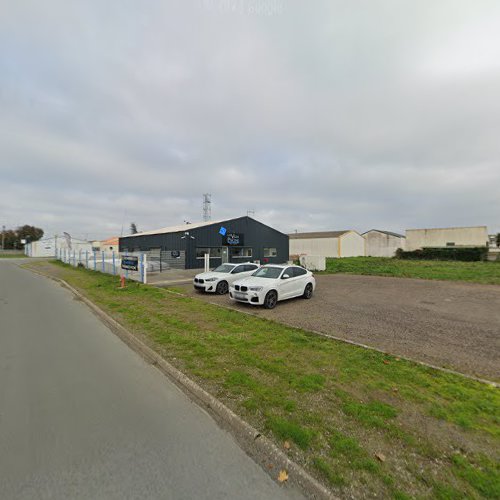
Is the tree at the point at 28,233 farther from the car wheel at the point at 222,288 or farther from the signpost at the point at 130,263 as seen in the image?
the car wheel at the point at 222,288

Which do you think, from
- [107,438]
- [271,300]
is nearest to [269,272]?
[271,300]

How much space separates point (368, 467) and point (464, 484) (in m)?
0.73

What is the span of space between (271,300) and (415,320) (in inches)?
169

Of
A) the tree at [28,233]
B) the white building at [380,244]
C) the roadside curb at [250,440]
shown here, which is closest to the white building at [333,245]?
the white building at [380,244]

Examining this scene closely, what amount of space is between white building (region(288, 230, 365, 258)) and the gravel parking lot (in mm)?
32041

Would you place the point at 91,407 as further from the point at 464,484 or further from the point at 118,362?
the point at 464,484

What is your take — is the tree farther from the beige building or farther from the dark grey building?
the beige building

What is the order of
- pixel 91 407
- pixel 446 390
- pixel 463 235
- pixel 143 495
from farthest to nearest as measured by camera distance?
1. pixel 463 235
2. pixel 446 390
3. pixel 91 407
4. pixel 143 495

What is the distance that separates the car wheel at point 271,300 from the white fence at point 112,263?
9.09m

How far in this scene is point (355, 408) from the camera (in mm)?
3205

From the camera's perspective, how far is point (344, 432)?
2795mm

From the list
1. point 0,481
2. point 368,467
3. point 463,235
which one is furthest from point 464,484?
point 463,235

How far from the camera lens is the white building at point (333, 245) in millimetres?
44812

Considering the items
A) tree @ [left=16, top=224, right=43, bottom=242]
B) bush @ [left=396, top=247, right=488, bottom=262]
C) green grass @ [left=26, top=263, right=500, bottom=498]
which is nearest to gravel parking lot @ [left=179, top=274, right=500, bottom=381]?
green grass @ [left=26, top=263, right=500, bottom=498]
